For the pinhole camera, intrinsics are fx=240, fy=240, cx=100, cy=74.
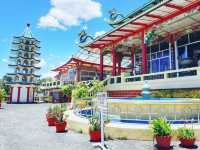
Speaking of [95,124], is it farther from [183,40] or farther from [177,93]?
[183,40]

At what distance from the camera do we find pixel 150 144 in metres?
9.99

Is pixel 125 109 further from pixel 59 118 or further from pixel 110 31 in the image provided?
pixel 110 31

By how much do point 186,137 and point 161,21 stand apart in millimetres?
13925

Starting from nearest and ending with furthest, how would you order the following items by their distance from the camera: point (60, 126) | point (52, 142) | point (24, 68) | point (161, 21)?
1. point (52, 142)
2. point (60, 126)
3. point (161, 21)
4. point (24, 68)

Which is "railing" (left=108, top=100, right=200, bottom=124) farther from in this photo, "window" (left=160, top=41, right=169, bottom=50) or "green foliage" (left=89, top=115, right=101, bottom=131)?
"window" (left=160, top=41, right=169, bottom=50)

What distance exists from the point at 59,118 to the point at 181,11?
1305 centimetres

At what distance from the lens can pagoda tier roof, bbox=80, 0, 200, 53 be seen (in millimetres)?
18909

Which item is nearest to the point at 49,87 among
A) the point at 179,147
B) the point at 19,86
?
the point at 19,86

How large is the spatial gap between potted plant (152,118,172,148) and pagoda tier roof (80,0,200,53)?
11.6 metres

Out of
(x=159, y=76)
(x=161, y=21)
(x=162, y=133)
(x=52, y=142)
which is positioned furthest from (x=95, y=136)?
(x=161, y=21)

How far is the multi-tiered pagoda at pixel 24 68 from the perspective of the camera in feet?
163

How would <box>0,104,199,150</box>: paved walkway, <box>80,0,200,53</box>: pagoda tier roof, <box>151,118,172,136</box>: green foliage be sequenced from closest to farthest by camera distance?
<box>151,118,172,136</box>: green foliage → <box>0,104,199,150</box>: paved walkway → <box>80,0,200,53</box>: pagoda tier roof

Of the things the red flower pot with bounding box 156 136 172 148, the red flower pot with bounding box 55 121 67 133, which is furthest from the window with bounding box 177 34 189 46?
the red flower pot with bounding box 156 136 172 148

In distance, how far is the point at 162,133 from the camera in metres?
9.59
